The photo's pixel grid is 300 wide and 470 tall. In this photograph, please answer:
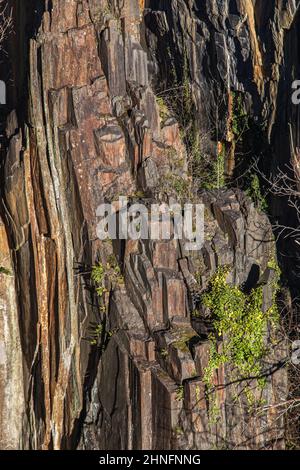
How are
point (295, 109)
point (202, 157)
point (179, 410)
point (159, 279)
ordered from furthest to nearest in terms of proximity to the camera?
point (202, 157) < point (295, 109) < point (159, 279) < point (179, 410)

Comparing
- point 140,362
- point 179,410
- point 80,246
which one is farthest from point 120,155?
point 179,410

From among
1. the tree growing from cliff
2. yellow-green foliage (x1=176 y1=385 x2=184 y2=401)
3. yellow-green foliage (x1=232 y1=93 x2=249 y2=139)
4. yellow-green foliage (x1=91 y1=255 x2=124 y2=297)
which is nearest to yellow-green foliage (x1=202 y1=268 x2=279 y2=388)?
yellow-green foliage (x1=176 y1=385 x2=184 y2=401)

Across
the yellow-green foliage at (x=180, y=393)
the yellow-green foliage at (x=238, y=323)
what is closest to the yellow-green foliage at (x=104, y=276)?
the yellow-green foliage at (x=238, y=323)

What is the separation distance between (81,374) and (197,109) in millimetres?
6807

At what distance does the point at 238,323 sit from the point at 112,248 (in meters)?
2.89

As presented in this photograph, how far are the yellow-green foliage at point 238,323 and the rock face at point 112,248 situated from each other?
0.87 ft

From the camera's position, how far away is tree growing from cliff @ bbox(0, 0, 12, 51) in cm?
1742

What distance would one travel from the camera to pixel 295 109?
14586 mm

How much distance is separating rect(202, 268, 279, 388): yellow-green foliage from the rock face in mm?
264

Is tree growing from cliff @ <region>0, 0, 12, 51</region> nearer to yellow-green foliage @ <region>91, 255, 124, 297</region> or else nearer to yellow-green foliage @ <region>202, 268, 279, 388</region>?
yellow-green foliage @ <region>91, 255, 124, 297</region>

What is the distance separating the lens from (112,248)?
14.1 m

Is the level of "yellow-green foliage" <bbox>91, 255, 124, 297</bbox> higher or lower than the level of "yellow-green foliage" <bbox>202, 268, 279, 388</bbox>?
higher

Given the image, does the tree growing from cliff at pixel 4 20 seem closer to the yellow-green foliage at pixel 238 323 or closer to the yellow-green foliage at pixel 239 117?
the yellow-green foliage at pixel 239 117
